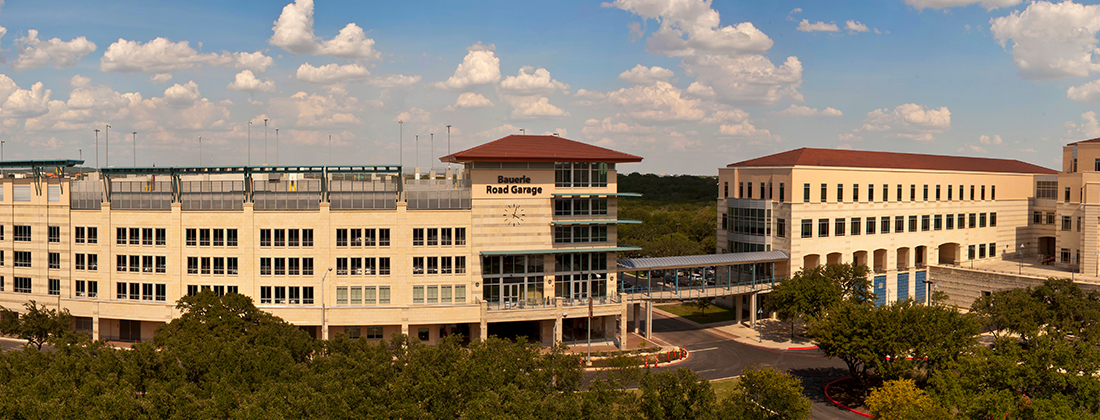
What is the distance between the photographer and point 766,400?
164 ft

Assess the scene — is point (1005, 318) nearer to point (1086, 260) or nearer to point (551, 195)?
point (1086, 260)

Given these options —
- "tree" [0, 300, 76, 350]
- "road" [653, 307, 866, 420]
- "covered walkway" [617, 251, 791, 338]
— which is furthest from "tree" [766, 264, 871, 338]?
"tree" [0, 300, 76, 350]

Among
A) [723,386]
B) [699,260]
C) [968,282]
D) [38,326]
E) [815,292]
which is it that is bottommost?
[723,386]

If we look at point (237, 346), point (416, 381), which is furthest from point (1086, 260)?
point (237, 346)

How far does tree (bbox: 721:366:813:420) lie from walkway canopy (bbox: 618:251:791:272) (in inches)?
1324

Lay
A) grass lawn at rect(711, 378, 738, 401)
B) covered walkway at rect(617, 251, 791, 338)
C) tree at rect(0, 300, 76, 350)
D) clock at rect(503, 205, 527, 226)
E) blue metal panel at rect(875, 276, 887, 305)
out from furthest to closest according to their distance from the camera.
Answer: blue metal panel at rect(875, 276, 887, 305), covered walkway at rect(617, 251, 791, 338), clock at rect(503, 205, 527, 226), tree at rect(0, 300, 76, 350), grass lawn at rect(711, 378, 738, 401)

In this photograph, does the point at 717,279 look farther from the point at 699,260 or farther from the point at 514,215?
the point at 514,215

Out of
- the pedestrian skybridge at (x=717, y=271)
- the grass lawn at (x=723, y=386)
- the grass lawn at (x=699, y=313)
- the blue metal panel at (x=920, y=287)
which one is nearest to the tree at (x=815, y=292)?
the pedestrian skybridge at (x=717, y=271)

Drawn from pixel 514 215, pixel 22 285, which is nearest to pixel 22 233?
pixel 22 285

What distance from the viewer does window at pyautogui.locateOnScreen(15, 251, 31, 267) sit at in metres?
86.8

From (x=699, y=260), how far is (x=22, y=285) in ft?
261

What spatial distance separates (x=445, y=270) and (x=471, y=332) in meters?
7.55

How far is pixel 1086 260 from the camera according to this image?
329 ft

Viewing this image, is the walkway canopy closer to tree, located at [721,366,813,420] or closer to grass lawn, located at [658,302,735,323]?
grass lawn, located at [658,302,735,323]
